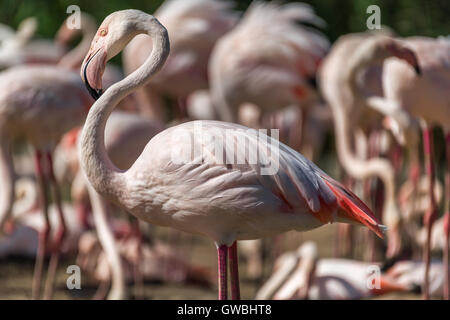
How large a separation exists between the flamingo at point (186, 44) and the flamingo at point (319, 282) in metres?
2.06

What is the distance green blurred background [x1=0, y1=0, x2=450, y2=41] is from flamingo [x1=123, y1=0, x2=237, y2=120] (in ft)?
6.06

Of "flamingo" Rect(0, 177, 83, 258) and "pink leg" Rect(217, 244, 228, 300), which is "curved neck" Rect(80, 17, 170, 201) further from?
"flamingo" Rect(0, 177, 83, 258)

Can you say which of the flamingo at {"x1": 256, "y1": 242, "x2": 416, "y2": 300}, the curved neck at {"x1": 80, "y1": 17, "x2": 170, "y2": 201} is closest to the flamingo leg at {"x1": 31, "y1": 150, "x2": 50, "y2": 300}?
the flamingo at {"x1": 256, "y1": 242, "x2": 416, "y2": 300}

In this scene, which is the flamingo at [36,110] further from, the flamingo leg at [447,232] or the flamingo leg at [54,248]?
the flamingo leg at [447,232]

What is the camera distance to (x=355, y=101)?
5.31 meters

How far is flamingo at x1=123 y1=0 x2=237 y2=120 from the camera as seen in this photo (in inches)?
Result: 245

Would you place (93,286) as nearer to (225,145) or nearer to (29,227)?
(29,227)

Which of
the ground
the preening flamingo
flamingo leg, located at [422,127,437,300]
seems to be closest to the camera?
flamingo leg, located at [422,127,437,300]

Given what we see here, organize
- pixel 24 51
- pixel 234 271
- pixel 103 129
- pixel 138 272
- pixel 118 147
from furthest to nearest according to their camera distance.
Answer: pixel 24 51 → pixel 138 272 → pixel 118 147 → pixel 234 271 → pixel 103 129

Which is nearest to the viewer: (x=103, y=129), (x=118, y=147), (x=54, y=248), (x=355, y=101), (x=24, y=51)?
(x=103, y=129)

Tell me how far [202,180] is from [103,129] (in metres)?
0.42

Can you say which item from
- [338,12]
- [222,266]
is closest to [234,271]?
[222,266]

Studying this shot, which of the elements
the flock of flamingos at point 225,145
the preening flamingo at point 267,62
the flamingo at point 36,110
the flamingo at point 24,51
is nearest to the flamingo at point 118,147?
the flock of flamingos at point 225,145

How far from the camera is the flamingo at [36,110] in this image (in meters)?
4.49
